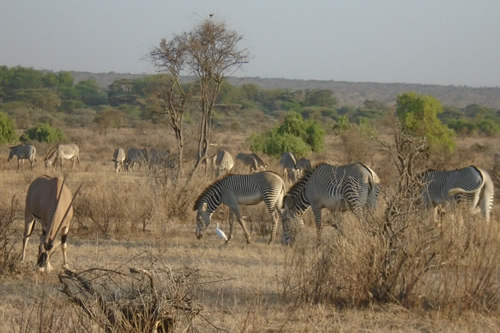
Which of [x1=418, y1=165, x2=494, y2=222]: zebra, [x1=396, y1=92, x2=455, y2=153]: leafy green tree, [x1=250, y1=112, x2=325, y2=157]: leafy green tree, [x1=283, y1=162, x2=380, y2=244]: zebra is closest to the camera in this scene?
[x1=283, y1=162, x2=380, y2=244]: zebra

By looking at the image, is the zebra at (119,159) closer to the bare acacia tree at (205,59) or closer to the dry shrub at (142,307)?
the bare acacia tree at (205,59)

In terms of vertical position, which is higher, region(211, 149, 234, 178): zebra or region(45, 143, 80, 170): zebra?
region(211, 149, 234, 178): zebra

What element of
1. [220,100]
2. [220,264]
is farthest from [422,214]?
[220,100]

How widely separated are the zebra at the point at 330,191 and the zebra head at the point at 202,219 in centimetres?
137

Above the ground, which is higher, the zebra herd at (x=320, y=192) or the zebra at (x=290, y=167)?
the zebra herd at (x=320, y=192)

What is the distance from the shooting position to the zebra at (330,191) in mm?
12094

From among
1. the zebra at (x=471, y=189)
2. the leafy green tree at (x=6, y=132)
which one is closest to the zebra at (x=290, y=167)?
the zebra at (x=471, y=189)

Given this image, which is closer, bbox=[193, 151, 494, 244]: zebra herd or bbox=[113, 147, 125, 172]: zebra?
bbox=[193, 151, 494, 244]: zebra herd

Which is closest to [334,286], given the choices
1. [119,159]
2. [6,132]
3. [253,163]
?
[253,163]

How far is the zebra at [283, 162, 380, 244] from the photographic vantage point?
12.1 m

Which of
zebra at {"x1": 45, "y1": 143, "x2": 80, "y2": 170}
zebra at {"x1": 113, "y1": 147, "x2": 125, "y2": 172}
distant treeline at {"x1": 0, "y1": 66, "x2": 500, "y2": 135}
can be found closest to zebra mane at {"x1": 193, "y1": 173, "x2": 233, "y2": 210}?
zebra at {"x1": 45, "y1": 143, "x2": 80, "y2": 170}

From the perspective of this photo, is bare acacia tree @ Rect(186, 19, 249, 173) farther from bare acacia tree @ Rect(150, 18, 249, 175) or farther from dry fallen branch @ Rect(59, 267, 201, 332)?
dry fallen branch @ Rect(59, 267, 201, 332)

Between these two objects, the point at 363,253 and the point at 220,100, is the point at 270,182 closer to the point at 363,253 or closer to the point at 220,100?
the point at 363,253

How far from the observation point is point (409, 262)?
7.74 m
